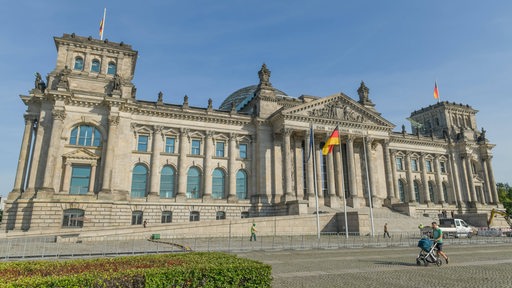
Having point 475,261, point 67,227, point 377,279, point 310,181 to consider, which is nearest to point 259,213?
point 310,181

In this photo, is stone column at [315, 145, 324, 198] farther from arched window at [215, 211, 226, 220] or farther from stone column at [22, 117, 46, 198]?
stone column at [22, 117, 46, 198]

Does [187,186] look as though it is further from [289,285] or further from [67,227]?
[289,285]

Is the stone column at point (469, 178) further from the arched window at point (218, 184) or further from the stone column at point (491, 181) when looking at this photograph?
the arched window at point (218, 184)

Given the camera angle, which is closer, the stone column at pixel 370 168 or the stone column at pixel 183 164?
the stone column at pixel 183 164

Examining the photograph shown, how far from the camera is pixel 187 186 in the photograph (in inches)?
1724

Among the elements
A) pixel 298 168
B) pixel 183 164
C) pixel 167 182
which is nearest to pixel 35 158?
pixel 167 182

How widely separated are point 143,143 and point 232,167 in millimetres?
12730

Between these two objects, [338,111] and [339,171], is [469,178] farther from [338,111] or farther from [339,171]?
[338,111]

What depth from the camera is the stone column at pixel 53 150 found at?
35.5 m

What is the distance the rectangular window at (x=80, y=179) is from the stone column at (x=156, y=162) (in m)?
7.40

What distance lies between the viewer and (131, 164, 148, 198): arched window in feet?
136

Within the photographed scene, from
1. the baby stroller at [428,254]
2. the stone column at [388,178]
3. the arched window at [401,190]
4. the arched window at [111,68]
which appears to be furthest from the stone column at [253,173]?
the baby stroller at [428,254]

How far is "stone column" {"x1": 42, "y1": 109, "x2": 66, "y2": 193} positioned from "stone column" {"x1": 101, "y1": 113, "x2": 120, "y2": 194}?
5.18m

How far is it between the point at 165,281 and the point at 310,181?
39734mm
